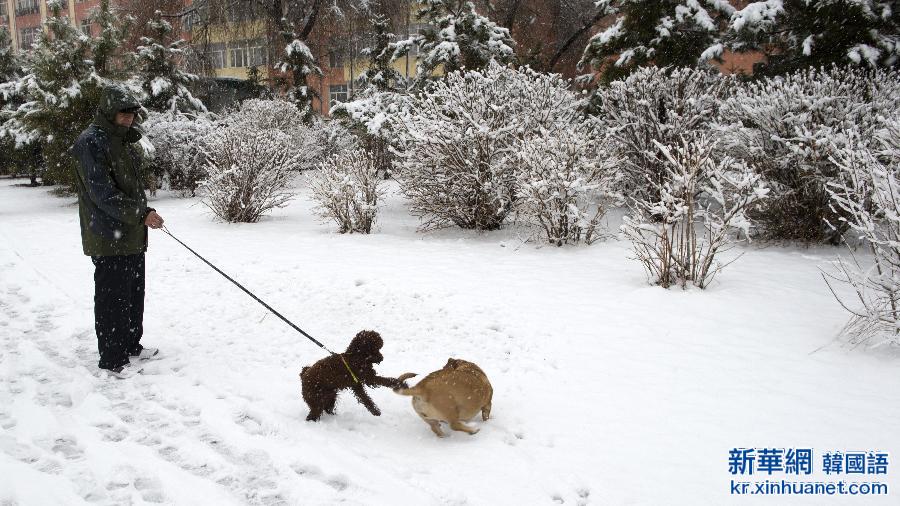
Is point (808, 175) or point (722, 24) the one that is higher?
point (722, 24)

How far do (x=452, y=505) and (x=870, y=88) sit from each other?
8.28m

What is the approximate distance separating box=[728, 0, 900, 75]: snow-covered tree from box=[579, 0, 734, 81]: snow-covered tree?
89cm

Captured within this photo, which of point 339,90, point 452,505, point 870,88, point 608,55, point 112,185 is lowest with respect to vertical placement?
point 452,505

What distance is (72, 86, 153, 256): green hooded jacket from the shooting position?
12.2 feet

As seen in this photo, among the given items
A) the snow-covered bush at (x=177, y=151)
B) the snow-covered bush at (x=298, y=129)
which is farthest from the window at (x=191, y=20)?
the snow-covered bush at (x=177, y=151)

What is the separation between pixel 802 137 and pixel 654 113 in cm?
232

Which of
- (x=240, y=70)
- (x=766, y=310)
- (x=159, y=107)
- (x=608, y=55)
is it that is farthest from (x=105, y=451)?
(x=240, y=70)

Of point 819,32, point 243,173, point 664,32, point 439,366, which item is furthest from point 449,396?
point 664,32

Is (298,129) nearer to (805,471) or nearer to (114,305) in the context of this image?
(114,305)

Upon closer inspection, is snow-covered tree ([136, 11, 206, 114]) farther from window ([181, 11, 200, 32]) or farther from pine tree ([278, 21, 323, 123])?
window ([181, 11, 200, 32])

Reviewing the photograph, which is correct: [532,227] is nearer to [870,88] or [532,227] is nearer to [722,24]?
[870,88]

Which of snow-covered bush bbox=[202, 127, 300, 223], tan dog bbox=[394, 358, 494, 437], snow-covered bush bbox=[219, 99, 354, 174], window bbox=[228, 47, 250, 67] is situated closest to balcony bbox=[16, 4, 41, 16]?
window bbox=[228, 47, 250, 67]

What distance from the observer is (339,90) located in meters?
44.2

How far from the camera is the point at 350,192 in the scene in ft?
28.4
